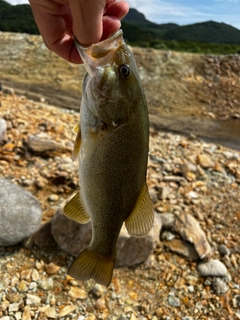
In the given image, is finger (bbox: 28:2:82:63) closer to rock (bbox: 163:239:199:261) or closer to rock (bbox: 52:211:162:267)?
rock (bbox: 52:211:162:267)

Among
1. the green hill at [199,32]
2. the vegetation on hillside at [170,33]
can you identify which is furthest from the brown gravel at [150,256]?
the green hill at [199,32]

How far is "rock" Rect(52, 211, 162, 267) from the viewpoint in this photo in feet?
14.0

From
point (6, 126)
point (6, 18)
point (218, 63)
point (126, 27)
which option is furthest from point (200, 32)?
point (6, 126)

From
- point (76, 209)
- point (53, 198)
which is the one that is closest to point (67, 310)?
point (53, 198)

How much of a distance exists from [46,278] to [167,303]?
4.50ft

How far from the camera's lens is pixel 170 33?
60719 millimetres

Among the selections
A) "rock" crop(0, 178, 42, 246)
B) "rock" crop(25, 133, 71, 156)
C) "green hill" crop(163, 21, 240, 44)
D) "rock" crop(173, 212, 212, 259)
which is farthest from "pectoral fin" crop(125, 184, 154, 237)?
"green hill" crop(163, 21, 240, 44)

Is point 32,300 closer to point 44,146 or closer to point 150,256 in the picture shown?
point 150,256

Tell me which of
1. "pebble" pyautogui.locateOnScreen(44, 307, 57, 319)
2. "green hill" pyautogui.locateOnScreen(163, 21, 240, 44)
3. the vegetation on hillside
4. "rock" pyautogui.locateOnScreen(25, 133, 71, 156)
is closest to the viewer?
"pebble" pyautogui.locateOnScreen(44, 307, 57, 319)

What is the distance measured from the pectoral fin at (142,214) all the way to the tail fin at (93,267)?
11.9 inches

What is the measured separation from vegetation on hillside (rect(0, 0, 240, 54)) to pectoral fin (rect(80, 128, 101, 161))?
77.2 ft

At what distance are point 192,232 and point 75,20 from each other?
11.8ft

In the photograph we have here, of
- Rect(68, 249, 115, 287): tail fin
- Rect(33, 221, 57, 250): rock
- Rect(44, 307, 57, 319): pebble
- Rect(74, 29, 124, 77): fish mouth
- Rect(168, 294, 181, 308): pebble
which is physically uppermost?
Rect(74, 29, 124, 77): fish mouth

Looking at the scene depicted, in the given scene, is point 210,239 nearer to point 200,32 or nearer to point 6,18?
point 6,18
